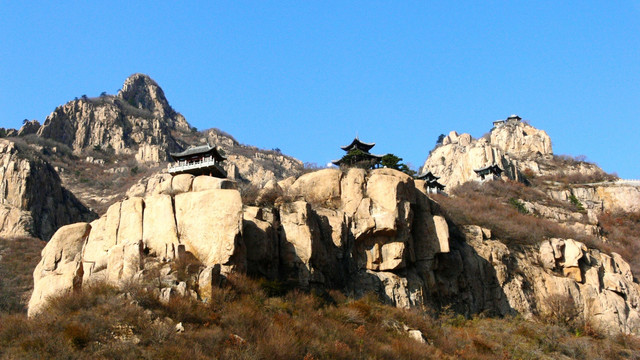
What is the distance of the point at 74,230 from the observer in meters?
30.0

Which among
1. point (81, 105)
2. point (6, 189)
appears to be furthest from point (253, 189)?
point (81, 105)

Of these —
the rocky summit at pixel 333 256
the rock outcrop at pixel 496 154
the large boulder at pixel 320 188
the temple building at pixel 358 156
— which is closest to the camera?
the rocky summit at pixel 333 256

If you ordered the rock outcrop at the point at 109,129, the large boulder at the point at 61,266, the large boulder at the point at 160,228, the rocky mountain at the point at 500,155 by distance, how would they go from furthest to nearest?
the rock outcrop at the point at 109,129 < the rocky mountain at the point at 500,155 < the large boulder at the point at 61,266 < the large boulder at the point at 160,228

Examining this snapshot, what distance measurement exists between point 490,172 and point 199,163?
50216 mm

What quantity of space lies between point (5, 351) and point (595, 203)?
72.2 m

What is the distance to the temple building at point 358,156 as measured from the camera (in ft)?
166

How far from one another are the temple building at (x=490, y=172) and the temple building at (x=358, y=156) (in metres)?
30.0

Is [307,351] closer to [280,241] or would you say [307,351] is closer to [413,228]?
[280,241]

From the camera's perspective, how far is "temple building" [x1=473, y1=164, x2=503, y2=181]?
78569mm

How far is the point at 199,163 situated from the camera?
40969 mm

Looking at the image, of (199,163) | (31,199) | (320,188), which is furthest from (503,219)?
(31,199)

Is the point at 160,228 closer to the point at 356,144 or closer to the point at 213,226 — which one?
the point at 213,226

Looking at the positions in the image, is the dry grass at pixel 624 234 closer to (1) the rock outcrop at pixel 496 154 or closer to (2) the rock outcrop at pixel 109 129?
(1) the rock outcrop at pixel 496 154

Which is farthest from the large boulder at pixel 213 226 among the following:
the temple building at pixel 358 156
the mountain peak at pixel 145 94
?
the mountain peak at pixel 145 94
